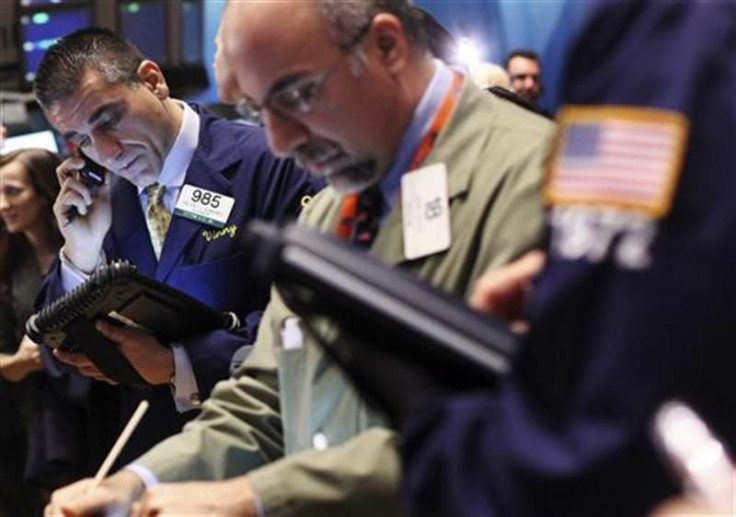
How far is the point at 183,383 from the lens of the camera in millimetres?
2561

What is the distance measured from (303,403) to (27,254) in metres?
2.77

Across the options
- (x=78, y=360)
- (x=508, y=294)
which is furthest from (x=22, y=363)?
(x=508, y=294)

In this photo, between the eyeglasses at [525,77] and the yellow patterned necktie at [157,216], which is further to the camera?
the eyeglasses at [525,77]

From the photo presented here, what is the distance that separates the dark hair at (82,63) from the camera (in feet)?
9.13

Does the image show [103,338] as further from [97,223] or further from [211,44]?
[211,44]

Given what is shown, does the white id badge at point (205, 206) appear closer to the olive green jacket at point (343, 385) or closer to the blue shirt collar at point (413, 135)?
the olive green jacket at point (343, 385)

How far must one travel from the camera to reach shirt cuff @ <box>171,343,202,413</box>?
2.52 metres

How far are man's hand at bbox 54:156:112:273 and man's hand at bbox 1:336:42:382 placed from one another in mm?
1096

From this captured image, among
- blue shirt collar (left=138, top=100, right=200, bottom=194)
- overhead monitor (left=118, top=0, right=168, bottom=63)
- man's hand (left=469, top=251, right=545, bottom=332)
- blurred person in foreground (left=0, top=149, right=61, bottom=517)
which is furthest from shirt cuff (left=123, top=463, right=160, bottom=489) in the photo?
overhead monitor (left=118, top=0, right=168, bottom=63)

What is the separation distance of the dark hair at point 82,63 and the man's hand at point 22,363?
50.0 inches

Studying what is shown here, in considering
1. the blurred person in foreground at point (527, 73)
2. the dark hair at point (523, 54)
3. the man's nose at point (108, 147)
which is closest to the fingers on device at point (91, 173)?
the man's nose at point (108, 147)

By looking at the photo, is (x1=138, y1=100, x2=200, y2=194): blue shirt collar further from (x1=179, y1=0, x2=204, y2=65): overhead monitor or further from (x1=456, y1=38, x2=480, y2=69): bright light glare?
(x1=179, y1=0, x2=204, y2=65): overhead monitor

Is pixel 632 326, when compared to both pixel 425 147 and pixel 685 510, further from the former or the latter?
pixel 425 147

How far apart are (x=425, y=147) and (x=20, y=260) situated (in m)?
2.82
